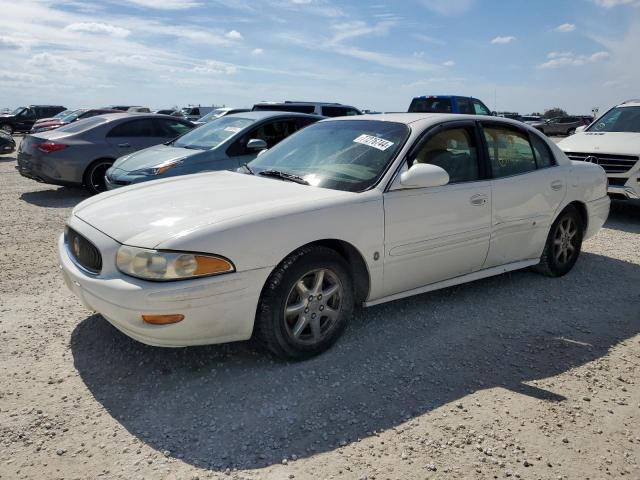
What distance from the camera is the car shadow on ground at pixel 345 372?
2.71 metres

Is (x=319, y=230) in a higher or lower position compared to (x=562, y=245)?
higher

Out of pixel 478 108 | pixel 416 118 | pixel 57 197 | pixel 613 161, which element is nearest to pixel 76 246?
pixel 416 118

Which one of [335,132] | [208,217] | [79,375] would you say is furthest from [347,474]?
[335,132]

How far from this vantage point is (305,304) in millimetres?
3348

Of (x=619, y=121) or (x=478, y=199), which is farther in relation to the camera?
(x=619, y=121)

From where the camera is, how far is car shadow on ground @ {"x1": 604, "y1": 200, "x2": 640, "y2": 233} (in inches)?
300

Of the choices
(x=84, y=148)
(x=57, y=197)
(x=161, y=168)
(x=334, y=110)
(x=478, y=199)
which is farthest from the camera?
(x=334, y=110)

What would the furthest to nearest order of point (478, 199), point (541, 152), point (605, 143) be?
point (605, 143)
point (541, 152)
point (478, 199)

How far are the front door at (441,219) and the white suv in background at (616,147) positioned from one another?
4351 millimetres

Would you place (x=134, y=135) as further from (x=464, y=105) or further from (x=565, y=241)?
(x=464, y=105)

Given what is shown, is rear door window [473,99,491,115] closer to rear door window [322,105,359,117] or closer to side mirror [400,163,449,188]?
rear door window [322,105,359,117]

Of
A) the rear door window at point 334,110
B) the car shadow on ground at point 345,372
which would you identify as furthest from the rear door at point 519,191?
the rear door window at point 334,110

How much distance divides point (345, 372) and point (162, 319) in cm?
118

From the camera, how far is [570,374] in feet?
11.1
